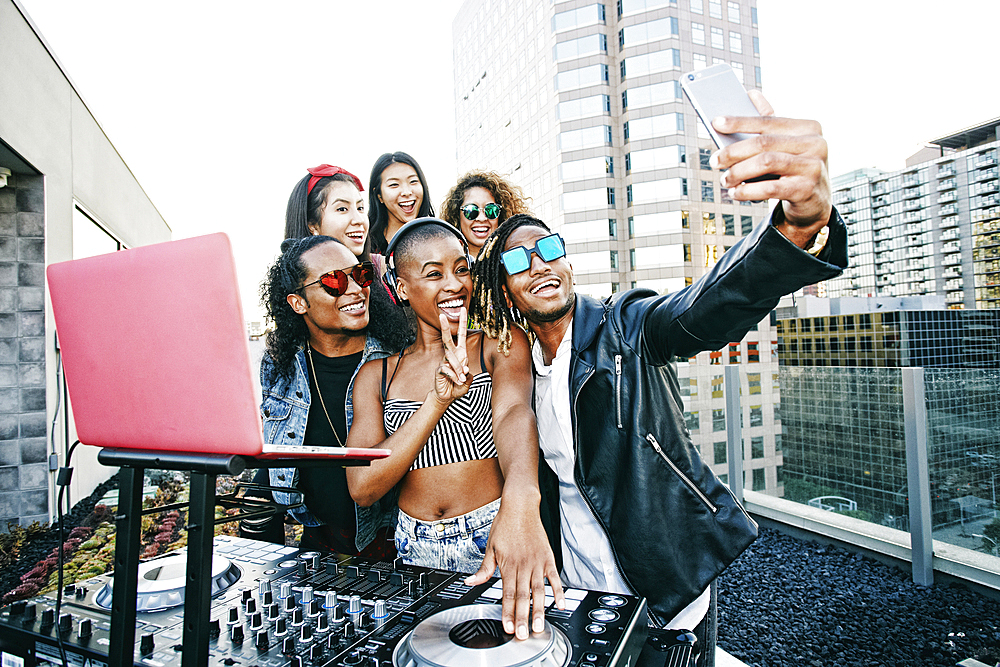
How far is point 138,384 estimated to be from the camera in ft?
3.29

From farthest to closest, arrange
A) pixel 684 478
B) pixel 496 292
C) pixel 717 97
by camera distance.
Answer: pixel 496 292, pixel 684 478, pixel 717 97

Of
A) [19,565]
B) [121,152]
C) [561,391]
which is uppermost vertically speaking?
[121,152]

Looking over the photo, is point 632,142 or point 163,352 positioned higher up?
point 632,142

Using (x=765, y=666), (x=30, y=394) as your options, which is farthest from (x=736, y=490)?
(x=30, y=394)

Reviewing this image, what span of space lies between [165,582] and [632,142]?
4588 cm

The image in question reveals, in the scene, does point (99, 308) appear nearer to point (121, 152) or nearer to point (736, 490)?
point (736, 490)

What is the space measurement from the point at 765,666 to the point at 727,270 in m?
3.30

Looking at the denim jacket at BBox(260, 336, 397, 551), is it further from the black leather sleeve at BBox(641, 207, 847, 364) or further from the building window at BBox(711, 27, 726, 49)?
the building window at BBox(711, 27, 726, 49)

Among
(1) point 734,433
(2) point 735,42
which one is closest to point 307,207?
(1) point 734,433

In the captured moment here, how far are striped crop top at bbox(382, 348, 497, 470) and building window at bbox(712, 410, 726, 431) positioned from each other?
575 cm

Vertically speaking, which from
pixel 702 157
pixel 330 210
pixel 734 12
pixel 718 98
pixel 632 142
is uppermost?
pixel 734 12

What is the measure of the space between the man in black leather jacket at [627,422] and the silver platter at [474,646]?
101 centimetres

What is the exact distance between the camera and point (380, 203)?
3.39 m

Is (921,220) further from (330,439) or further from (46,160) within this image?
(330,439)
